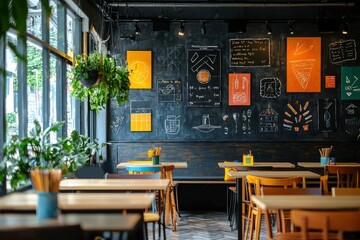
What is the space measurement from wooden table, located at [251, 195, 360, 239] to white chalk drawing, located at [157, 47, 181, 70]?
19.0 feet

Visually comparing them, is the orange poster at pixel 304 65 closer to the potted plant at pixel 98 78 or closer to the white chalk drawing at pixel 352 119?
the white chalk drawing at pixel 352 119

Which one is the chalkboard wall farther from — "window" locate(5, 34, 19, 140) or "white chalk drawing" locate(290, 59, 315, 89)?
"window" locate(5, 34, 19, 140)

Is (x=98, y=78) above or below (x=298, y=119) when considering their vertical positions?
above

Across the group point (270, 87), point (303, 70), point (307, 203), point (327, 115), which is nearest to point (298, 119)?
point (327, 115)

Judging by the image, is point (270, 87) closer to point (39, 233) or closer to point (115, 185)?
point (115, 185)

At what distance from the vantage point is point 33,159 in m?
4.45

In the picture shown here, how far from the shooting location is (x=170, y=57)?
9.59 m

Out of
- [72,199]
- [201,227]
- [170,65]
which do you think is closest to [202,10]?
[170,65]

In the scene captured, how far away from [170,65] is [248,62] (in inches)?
53.6

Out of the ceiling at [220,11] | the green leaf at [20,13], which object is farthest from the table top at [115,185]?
the ceiling at [220,11]

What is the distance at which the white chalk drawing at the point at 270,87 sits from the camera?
9523mm

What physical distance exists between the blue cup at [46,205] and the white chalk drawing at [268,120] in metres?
6.78

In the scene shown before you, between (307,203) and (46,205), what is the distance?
1707 millimetres

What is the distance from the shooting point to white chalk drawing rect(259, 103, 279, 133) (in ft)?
31.2
